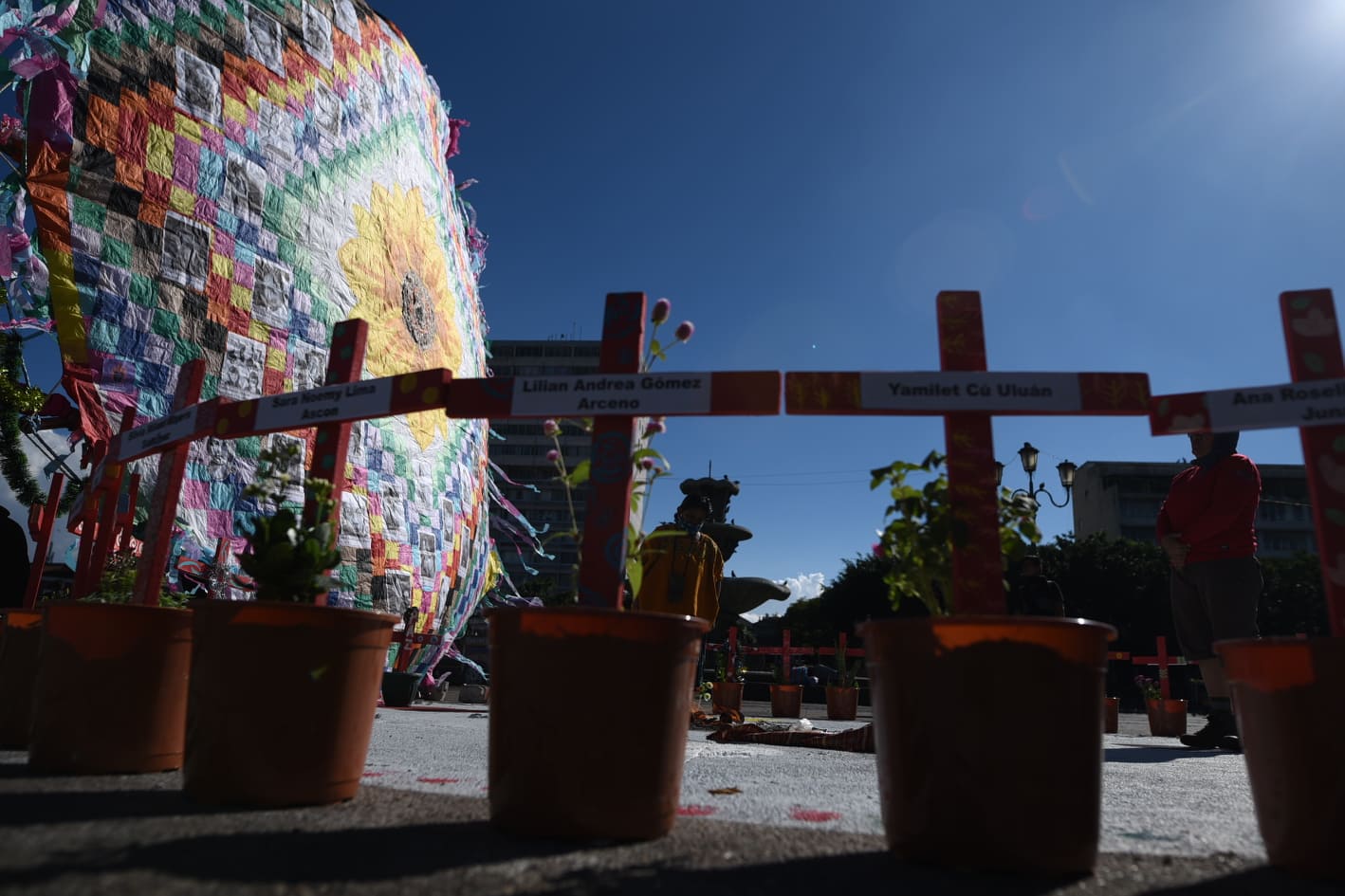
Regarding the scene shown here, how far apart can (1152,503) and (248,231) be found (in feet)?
191

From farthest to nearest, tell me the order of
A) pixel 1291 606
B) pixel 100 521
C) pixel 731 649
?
pixel 1291 606 < pixel 731 649 < pixel 100 521

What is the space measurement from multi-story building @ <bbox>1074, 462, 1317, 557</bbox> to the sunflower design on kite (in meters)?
50.4

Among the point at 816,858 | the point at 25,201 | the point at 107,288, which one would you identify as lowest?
the point at 816,858

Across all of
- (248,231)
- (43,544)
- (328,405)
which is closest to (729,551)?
(248,231)

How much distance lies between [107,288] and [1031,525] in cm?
809

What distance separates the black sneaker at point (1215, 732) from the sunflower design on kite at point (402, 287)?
889 centimetres

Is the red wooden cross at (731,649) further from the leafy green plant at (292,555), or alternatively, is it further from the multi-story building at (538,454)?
the multi-story building at (538,454)

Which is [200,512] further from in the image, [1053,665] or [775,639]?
[775,639]

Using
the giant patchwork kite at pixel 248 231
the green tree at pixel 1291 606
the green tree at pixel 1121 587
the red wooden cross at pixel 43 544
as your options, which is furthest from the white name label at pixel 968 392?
the green tree at pixel 1291 606

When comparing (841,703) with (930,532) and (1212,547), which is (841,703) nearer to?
(1212,547)

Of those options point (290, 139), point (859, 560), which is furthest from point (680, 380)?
point (859, 560)

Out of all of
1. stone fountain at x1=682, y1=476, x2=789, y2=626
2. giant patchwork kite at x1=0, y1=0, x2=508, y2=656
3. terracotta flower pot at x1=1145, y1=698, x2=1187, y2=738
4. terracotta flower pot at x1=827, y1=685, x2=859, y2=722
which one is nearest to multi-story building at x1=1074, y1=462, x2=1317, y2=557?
stone fountain at x1=682, y1=476, x2=789, y2=626

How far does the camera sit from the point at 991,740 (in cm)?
166

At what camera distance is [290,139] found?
30.4ft
